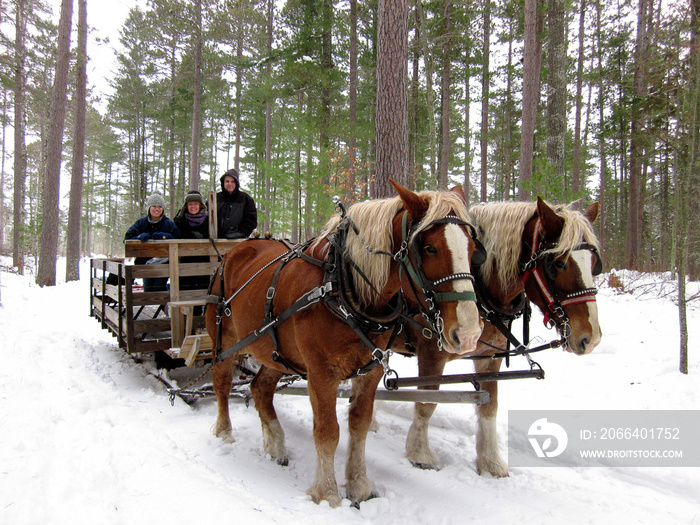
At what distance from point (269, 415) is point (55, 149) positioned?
1238cm

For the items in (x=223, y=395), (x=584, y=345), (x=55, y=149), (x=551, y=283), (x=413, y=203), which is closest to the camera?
(x=413, y=203)

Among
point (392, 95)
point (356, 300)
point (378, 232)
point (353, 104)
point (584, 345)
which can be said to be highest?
point (353, 104)

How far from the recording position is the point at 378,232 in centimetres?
232

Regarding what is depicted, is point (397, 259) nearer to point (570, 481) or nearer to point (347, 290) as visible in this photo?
point (347, 290)

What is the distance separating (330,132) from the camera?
13477 millimetres

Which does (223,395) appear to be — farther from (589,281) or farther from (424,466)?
(589,281)

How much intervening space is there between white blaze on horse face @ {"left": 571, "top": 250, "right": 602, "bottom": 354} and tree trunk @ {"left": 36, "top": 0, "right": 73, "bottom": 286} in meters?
14.0

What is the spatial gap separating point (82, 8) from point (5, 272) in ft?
31.4

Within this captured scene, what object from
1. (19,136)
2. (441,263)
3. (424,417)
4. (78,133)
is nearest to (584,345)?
(441,263)

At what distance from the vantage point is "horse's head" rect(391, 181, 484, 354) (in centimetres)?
192

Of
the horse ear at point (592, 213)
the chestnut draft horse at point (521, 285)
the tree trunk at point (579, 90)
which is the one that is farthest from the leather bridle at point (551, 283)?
the tree trunk at point (579, 90)

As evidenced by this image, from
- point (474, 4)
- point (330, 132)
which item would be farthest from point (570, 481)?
point (474, 4)

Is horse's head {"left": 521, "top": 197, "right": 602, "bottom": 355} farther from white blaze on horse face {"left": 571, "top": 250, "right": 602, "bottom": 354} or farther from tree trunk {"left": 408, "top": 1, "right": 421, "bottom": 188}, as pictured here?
tree trunk {"left": 408, "top": 1, "right": 421, "bottom": 188}

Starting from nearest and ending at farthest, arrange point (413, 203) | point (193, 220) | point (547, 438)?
point (413, 203)
point (547, 438)
point (193, 220)
